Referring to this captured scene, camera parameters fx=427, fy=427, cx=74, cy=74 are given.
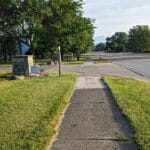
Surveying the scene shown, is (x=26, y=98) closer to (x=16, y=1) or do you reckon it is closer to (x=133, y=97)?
(x=133, y=97)

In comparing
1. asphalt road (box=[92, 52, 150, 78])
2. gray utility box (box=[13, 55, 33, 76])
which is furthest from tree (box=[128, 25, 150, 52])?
gray utility box (box=[13, 55, 33, 76])

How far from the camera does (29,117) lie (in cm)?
876

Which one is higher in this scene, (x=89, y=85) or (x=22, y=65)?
(x=22, y=65)

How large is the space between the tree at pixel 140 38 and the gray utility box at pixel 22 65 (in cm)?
11163

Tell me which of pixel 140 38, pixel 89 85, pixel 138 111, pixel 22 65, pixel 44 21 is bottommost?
pixel 140 38

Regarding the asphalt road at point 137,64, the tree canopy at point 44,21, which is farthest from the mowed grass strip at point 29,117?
the tree canopy at point 44,21

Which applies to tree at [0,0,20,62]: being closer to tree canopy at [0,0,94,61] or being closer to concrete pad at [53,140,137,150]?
tree canopy at [0,0,94,61]

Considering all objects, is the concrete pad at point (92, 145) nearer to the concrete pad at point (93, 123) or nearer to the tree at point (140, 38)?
the concrete pad at point (93, 123)

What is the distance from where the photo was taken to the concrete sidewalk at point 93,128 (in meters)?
6.49

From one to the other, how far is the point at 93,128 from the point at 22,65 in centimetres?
1582

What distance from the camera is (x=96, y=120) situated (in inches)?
332

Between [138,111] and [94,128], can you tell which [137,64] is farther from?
[94,128]

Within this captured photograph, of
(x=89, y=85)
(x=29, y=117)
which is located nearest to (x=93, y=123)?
(x=29, y=117)

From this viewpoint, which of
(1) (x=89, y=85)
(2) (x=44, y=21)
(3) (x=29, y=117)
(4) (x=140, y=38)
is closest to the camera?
(3) (x=29, y=117)
